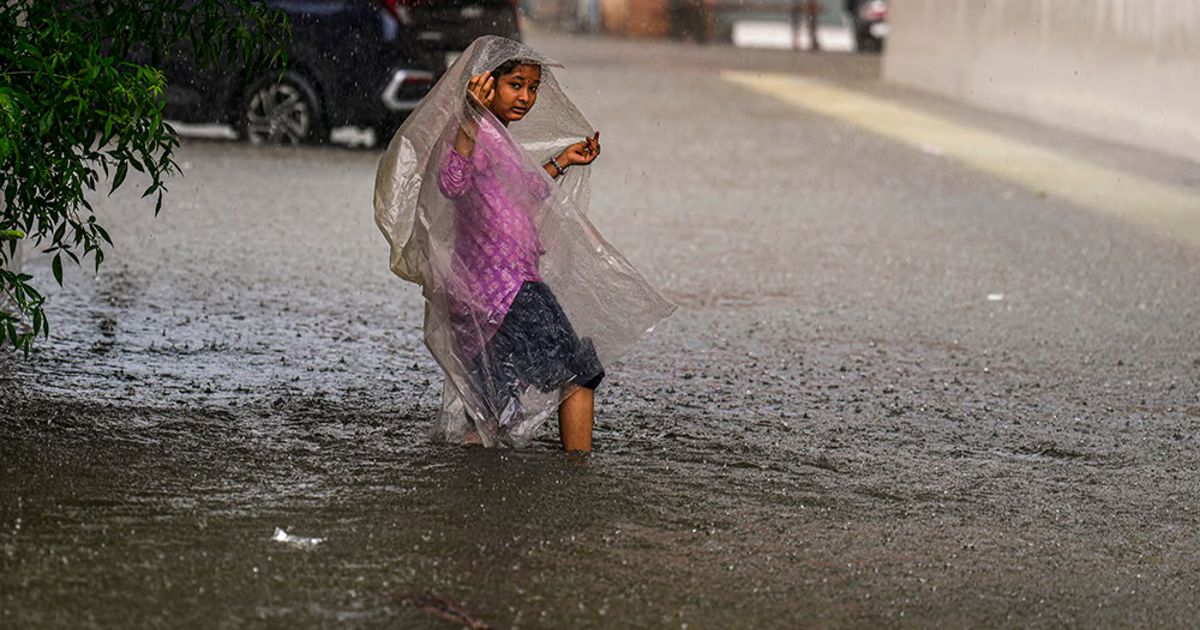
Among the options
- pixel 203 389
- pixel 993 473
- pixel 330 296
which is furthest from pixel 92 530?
pixel 330 296

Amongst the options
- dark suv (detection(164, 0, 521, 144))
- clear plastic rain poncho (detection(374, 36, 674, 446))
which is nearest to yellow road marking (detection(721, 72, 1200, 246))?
dark suv (detection(164, 0, 521, 144))

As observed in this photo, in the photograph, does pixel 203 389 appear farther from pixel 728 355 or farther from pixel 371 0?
pixel 371 0

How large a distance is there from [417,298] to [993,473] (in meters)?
3.90

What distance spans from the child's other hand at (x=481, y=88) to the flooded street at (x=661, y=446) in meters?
1.07

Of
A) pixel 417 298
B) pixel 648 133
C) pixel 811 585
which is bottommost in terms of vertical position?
pixel 648 133

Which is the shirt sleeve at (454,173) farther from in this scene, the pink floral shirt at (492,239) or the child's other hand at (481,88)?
the child's other hand at (481,88)

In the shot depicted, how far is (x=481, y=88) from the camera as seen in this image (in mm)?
6484

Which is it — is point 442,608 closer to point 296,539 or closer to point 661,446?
point 296,539

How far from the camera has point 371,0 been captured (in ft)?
54.9

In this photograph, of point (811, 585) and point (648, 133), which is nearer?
point (811, 585)

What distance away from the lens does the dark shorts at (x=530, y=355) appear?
6574 millimetres

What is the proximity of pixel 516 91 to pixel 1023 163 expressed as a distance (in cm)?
1213

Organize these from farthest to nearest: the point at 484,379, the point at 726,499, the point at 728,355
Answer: the point at 728,355 → the point at 484,379 → the point at 726,499

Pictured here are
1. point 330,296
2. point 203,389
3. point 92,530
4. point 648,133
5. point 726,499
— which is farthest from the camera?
point 648,133
